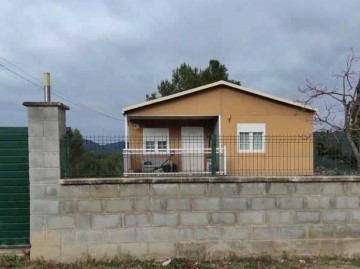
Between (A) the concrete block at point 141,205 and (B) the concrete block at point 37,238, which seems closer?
(B) the concrete block at point 37,238

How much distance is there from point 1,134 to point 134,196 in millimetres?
2452

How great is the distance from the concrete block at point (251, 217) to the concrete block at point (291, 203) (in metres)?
0.37

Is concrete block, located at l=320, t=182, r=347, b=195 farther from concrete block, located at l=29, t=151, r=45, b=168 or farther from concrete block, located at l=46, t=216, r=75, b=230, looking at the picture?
concrete block, located at l=29, t=151, r=45, b=168

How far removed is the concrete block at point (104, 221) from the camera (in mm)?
7855

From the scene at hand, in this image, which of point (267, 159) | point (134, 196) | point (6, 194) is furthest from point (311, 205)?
point (6, 194)

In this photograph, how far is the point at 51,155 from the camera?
7816mm

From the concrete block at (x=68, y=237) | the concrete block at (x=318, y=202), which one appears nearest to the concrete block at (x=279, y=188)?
the concrete block at (x=318, y=202)

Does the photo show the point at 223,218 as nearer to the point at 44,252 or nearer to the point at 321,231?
the point at 321,231

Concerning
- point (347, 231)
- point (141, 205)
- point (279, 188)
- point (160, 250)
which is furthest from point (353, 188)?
point (141, 205)

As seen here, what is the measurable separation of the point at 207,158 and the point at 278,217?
78.9 inches

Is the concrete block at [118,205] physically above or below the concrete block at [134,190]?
below

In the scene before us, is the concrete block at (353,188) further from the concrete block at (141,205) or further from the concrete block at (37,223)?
the concrete block at (37,223)

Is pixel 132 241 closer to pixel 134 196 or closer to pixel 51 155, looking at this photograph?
pixel 134 196

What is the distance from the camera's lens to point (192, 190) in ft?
26.2
